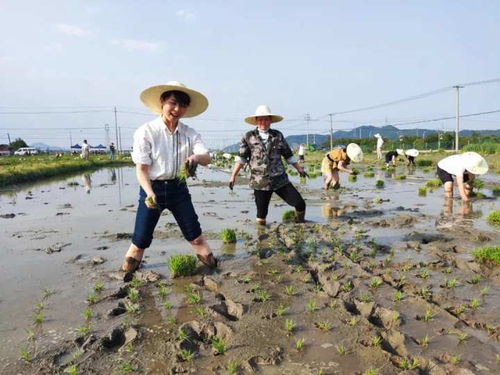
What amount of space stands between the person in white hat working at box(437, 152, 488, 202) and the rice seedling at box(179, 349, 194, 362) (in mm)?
8019

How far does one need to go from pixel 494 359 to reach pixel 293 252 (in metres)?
2.89

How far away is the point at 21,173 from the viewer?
19281 mm

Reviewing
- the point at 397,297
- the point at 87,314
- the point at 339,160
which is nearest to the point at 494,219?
the point at 397,297

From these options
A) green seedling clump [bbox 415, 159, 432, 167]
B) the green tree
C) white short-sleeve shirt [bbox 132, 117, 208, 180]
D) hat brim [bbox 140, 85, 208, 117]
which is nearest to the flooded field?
white short-sleeve shirt [bbox 132, 117, 208, 180]

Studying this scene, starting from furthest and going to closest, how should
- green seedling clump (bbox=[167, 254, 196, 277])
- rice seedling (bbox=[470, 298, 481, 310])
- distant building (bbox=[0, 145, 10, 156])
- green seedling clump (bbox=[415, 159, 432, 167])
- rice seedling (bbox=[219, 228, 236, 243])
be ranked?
distant building (bbox=[0, 145, 10, 156]) → green seedling clump (bbox=[415, 159, 432, 167]) → rice seedling (bbox=[219, 228, 236, 243]) → green seedling clump (bbox=[167, 254, 196, 277]) → rice seedling (bbox=[470, 298, 481, 310])

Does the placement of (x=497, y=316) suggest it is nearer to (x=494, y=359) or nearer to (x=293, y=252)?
(x=494, y=359)

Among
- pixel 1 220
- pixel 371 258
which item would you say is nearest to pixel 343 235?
pixel 371 258

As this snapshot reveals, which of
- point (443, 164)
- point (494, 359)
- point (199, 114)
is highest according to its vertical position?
point (199, 114)

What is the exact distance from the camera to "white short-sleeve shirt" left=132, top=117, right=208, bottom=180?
4.35 metres

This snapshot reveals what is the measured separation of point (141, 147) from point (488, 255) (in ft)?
13.5

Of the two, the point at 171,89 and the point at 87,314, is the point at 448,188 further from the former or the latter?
the point at 87,314

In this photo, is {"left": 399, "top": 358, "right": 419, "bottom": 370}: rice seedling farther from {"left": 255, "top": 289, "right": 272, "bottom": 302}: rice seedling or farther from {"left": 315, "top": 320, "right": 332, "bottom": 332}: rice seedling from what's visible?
{"left": 255, "top": 289, "right": 272, "bottom": 302}: rice seedling

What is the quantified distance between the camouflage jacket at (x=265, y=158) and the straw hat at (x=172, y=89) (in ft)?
7.56

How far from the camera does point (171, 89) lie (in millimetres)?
4375
